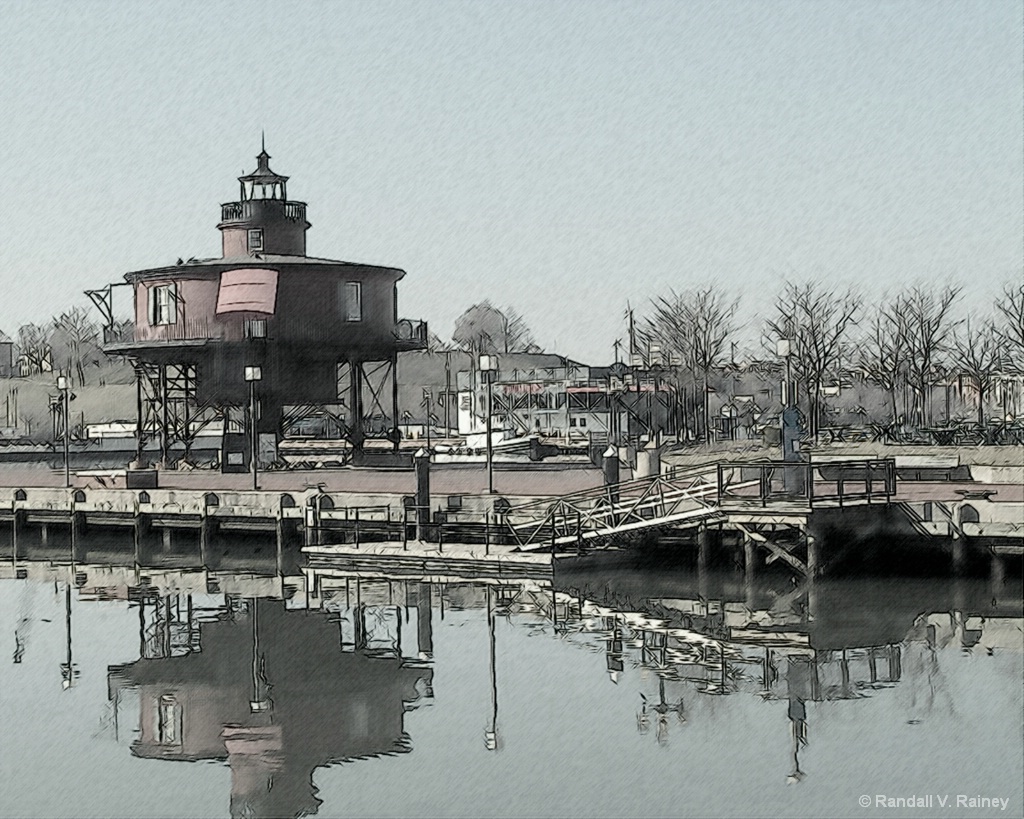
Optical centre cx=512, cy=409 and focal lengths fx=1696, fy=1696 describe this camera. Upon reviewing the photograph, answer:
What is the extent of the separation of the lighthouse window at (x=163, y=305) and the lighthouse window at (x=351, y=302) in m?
6.80

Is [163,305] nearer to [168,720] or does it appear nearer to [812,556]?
[812,556]

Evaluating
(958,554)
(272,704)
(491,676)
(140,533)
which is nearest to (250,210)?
(140,533)

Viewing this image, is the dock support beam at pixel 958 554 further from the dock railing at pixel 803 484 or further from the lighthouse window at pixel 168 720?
the lighthouse window at pixel 168 720

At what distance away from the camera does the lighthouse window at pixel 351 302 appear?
6806 centimetres

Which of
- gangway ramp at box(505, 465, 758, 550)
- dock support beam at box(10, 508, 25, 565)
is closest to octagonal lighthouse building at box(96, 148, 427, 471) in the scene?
dock support beam at box(10, 508, 25, 565)

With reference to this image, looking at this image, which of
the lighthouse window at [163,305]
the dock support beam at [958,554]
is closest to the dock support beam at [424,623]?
the dock support beam at [958,554]

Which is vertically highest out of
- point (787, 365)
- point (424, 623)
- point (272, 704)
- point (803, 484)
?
point (787, 365)

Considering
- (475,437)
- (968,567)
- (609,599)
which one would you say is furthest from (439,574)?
(475,437)

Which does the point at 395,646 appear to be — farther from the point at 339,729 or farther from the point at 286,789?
the point at 286,789

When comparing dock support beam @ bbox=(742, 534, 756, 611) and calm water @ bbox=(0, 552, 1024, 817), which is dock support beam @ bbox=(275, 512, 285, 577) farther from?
dock support beam @ bbox=(742, 534, 756, 611)

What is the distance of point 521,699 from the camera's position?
28.9 meters

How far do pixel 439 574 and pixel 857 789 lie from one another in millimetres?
18536

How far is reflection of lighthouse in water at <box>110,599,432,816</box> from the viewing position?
2453 centimetres

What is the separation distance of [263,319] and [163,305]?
4.79 m
